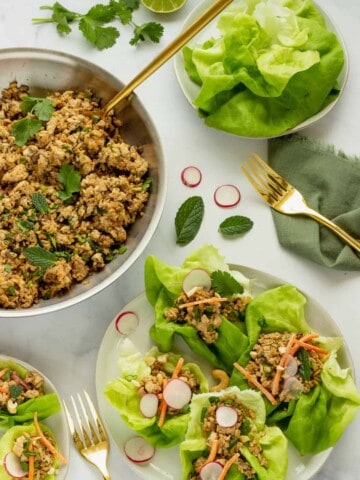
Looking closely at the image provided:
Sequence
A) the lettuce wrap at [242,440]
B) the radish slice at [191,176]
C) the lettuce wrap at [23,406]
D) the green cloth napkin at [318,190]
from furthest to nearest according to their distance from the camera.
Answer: the radish slice at [191,176] → the green cloth napkin at [318,190] → the lettuce wrap at [23,406] → the lettuce wrap at [242,440]

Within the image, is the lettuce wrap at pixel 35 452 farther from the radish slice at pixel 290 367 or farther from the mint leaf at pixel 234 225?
the mint leaf at pixel 234 225

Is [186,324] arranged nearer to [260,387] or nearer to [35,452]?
[260,387]

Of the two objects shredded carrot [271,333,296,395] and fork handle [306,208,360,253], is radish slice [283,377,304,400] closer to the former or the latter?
shredded carrot [271,333,296,395]

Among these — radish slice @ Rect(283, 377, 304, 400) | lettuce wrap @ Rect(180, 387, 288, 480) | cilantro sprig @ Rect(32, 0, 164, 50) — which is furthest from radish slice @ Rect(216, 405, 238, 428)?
cilantro sprig @ Rect(32, 0, 164, 50)

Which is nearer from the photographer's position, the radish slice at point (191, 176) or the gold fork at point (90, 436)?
the gold fork at point (90, 436)

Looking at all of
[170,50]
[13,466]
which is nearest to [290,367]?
[13,466]

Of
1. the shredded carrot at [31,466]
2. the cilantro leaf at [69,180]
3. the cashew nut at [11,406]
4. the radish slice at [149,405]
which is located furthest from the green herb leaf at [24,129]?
the shredded carrot at [31,466]

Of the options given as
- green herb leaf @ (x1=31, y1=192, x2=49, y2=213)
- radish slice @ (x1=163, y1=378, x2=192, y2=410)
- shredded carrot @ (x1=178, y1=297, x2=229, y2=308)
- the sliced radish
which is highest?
green herb leaf @ (x1=31, y1=192, x2=49, y2=213)
